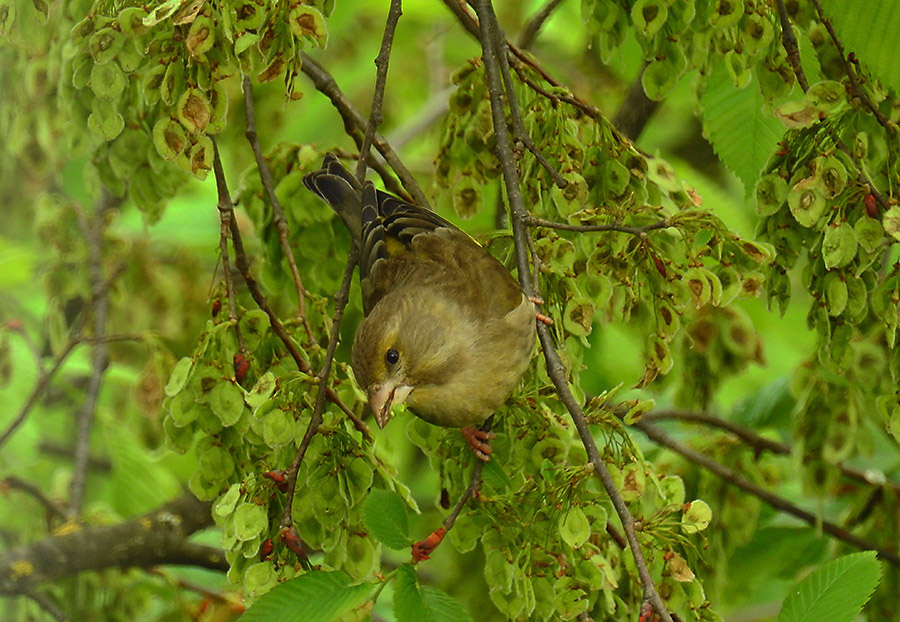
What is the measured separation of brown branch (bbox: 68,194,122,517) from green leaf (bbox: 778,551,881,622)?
2631mm

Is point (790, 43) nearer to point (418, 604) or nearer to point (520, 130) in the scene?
point (520, 130)

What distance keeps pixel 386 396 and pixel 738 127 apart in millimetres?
1327

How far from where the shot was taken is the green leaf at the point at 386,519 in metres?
2.18

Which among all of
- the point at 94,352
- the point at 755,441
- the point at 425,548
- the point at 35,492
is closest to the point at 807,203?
the point at 425,548

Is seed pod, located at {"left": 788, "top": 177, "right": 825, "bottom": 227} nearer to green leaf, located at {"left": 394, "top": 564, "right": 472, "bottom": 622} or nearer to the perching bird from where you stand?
the perching bird

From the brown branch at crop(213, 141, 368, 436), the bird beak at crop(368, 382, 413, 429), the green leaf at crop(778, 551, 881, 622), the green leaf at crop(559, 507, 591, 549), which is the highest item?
the green leaf at crop(778, 551, 881, 622)

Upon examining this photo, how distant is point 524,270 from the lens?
251 centimetres

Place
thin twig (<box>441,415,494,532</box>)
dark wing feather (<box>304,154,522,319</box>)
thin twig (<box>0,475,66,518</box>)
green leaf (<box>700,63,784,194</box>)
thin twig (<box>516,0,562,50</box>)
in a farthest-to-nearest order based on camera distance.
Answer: thin twig (<box>0,475,66,518</box>) → thin twig (<box>516,0,562,50</box>) → green leaf (<box>700,63,784,194</box>) → dark wing feather (<box>304,154,522,319</box>) → thin twig (<box>441,415,494,532</box>)

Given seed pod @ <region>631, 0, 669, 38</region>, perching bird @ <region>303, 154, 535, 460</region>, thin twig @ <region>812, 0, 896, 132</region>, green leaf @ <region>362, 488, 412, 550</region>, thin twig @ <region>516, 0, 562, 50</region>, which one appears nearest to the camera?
green leaf @ <region>362, 488, 412, 550</region>

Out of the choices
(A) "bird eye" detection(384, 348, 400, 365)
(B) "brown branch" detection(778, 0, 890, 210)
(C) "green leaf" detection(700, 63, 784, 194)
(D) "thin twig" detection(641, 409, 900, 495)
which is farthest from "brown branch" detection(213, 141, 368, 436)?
(D) "thin twig" detection(641, 409, 900, 495)

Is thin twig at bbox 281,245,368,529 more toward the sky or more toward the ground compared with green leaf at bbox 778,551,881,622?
more toward the ground

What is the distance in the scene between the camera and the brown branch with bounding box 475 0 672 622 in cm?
208

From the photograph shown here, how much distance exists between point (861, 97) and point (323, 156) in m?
1.45

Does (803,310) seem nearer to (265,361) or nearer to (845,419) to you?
(845,419)
